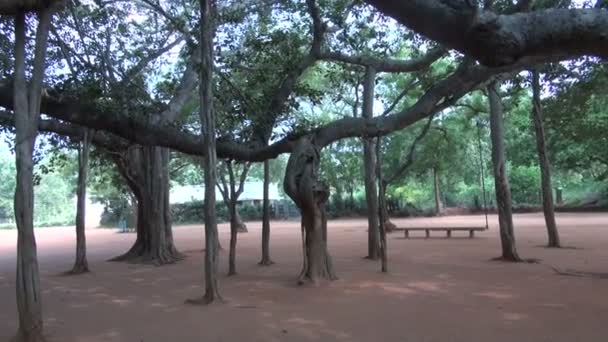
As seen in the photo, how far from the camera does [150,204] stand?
16891mm

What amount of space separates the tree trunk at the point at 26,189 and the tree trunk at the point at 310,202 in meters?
5.01

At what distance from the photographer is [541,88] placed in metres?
16.2

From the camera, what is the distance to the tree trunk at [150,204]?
53.4ft

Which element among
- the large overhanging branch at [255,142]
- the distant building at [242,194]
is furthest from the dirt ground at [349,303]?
the distant building at [242,194]

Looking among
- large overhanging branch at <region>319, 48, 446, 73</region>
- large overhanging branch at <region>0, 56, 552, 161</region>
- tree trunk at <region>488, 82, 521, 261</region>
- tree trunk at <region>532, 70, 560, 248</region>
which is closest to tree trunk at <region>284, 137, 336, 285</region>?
large overhanging branch at <region>0, 56, 552, 161</region>

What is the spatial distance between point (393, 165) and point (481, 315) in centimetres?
2888

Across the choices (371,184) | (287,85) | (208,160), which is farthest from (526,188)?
(208,160)

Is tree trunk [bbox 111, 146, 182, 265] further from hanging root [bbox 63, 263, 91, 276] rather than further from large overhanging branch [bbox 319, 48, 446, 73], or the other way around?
large overhanging branch [bbox 319, 48, 446, 73]

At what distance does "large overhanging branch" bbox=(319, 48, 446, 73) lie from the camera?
521 inches

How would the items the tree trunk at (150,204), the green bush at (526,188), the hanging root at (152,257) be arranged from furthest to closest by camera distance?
1. the green bush at (526,188)
2. the tree trunk at (150,204)
3. the hanging root at (152,257)

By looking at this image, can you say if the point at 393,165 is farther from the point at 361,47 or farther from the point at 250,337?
the point at 250,337

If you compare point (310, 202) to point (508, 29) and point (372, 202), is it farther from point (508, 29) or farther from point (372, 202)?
point (508, 29)

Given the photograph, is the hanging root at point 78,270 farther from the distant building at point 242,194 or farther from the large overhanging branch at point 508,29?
the distant building at point 242,194

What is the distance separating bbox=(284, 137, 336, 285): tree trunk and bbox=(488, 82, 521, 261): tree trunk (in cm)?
496
